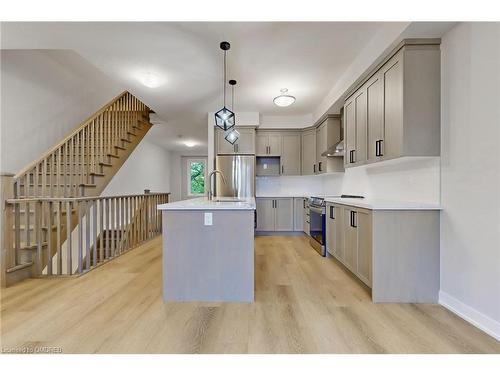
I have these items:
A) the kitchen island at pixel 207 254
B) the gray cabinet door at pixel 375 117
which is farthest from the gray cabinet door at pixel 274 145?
the kitchen island at pixel 207 254

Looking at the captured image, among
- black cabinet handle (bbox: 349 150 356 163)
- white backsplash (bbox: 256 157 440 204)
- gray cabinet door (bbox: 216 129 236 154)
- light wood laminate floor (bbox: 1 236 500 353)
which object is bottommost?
light wood laminate floor (bbox: 1 236 500 353)

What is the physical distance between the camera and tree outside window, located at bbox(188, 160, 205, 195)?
1021 cm

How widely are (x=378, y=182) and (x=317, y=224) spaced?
4.13 feet

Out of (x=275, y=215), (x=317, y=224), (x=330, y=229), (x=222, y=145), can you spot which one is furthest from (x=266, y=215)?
(x=330, y=229)

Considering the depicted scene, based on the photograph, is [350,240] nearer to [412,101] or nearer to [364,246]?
[364,246]

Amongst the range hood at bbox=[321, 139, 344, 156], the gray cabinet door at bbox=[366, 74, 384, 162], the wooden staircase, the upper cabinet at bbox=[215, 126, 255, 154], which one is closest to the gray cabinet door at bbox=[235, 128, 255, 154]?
the upper cabinet at bbox=[215, 126, 255, 154]

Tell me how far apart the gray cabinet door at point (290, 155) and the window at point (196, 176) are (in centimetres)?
526

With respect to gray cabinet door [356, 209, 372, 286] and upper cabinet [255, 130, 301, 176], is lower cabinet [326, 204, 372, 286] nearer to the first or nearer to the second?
gray cabinet door [356, 209, 372, 286]

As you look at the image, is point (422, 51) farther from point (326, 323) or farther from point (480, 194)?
point (326, 323)

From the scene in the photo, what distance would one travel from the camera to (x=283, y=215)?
18.0ft

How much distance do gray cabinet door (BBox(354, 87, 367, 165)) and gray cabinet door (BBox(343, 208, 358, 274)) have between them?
727 millimetres

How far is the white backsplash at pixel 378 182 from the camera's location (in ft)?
8.04

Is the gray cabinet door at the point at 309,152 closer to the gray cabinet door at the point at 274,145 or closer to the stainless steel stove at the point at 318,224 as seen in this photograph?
the gray cabinet door at the point at 274,145
